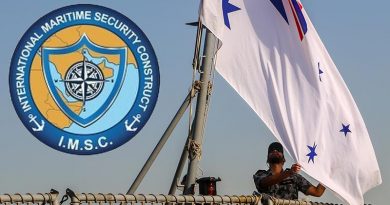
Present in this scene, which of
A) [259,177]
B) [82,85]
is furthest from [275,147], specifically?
[82,85]

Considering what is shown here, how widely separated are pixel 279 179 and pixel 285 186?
1.71ft

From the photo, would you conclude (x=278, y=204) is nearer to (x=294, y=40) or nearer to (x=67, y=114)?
(x=294, y=40)

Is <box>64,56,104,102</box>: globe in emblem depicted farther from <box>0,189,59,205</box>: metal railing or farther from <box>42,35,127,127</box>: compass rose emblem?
<box>0,189,59,205</box>: metal railing

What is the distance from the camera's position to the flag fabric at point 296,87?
1334 centimetres

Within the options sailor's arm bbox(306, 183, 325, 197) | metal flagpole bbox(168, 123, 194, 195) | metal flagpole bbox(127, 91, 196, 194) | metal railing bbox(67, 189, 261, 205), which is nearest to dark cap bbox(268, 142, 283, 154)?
sailor's arm bbox(306, 183, 325, 197)

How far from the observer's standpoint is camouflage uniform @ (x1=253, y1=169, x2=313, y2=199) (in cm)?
1246

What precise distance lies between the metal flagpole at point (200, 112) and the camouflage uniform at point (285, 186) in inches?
47.0

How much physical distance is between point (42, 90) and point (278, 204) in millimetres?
4915

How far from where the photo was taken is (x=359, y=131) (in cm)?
1477

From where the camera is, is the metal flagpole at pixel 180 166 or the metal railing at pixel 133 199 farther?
the metal flagpole at pixel 180 166

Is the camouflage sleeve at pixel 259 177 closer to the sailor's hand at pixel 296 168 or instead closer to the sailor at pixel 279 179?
the sailor at pixel 279 179

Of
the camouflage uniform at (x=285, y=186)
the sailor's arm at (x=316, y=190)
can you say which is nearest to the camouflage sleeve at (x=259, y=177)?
the camouflage uniform at (x=285, y=186)

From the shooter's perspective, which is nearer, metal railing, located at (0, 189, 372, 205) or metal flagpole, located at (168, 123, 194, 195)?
metal railing, located at (0, 189, 372, 205)

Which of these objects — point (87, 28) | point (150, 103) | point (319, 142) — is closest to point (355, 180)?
point (319, 142)
